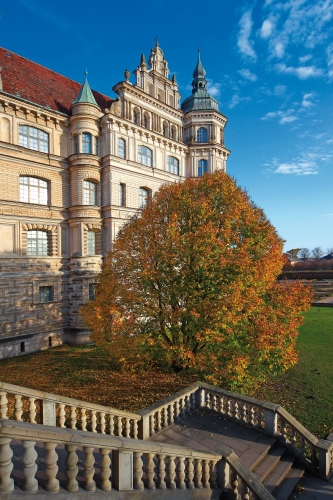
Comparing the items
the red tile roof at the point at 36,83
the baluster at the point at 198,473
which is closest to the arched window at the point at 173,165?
the red tile roof at the point at 36,83

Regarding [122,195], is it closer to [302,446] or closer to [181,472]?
[302,446]

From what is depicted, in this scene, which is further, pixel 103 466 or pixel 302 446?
pixel 302 446

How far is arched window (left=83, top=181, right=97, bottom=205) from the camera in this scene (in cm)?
2233

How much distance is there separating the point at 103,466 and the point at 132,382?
29.0 ft

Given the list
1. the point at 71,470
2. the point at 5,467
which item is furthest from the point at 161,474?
the point at 5,467

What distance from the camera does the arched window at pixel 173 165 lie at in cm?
2738

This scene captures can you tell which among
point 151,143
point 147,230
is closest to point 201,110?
point 151,143

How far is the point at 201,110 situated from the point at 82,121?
42.4 feet

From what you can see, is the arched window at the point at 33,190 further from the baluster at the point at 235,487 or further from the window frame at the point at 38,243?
the baluster at the point at 235,487

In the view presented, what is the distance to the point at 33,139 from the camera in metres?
20.4

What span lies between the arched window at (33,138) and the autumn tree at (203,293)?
1283 centimetres

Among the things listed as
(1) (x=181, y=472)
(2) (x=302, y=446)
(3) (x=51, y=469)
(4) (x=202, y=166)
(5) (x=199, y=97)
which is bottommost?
(2) (x=302, y=446)

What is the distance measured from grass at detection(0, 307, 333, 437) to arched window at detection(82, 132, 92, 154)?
1562cm

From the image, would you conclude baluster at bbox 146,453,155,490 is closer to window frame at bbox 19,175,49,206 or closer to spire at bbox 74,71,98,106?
window frame at bbox 19,175,49,206
